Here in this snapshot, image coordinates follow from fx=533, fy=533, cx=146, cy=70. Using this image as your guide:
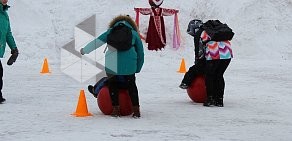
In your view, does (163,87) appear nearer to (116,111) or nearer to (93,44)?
(116,111)

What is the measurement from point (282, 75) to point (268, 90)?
3.46 metres

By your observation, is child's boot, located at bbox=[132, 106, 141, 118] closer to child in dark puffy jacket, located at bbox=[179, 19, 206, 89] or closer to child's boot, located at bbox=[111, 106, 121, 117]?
child's boot, located at bbox=[111, 106, 121, 117]

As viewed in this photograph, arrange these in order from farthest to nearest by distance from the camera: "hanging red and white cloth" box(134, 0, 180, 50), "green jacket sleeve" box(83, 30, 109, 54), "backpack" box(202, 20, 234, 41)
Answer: "hanging red and white cloth" box(134, 0, 180, 50) → "backpack" box(202, 20, 234, 41) → "green jacket sleeve" box(83, 30, 109, 54)

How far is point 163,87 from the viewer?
41.0 feet

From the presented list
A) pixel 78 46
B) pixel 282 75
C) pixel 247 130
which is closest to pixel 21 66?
pixel 78 46

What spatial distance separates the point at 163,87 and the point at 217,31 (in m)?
3.37

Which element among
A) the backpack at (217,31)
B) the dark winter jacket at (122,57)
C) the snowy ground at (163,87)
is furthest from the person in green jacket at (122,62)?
the backpack at (217,31)

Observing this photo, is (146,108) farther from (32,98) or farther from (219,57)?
(32,98)

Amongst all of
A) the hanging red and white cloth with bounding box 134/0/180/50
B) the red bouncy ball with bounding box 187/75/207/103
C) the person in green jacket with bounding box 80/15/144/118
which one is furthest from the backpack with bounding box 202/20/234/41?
the hanging red and white cloth with bounding box 134/0/180/50

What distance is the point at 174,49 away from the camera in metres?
21.7

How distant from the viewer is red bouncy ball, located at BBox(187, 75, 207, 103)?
32.1 ft

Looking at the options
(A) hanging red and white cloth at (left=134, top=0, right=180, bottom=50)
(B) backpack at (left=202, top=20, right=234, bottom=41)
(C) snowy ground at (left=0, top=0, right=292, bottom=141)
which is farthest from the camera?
(A) hanging red and white cloth at (left=134, top=0, right=180, bottom=50)

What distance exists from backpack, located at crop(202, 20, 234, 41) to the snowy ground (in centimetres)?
125

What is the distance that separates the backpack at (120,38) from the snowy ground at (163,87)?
110cm
